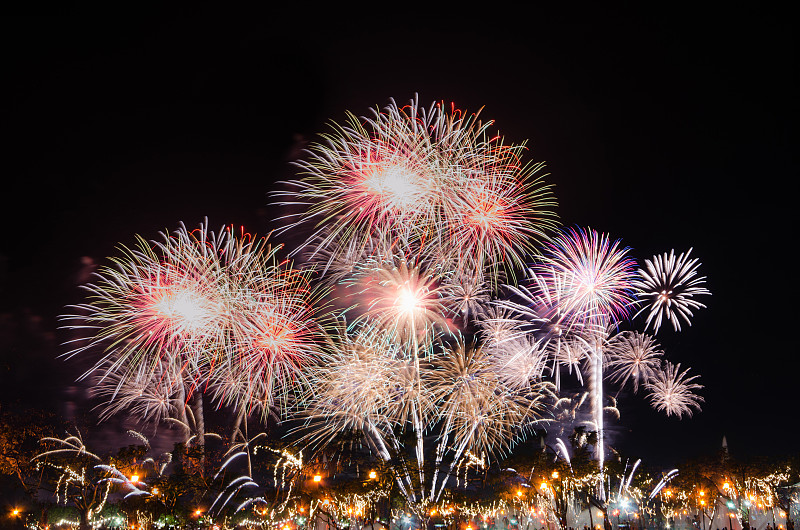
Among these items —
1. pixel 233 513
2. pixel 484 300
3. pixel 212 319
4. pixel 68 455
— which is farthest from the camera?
pixel 233 513

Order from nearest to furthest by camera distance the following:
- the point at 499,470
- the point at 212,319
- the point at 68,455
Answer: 1. the point at 212,319
2. the point at 68,455
3. the point at 499,470

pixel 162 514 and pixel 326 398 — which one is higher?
pixel 326 398

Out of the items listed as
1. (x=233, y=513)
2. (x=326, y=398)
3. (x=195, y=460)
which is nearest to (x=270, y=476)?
(x=233, y=513)

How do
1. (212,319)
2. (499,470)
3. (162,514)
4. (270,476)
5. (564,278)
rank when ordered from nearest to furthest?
(212,319) → (564,278) → (162,514) → (499,470) → (270,476)

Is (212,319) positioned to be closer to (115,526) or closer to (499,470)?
(499,470)

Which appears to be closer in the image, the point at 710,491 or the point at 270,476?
the point at 710,491

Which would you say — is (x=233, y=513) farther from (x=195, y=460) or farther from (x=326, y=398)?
(x=326, y=398)

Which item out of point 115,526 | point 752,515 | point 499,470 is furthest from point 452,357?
point 752,515

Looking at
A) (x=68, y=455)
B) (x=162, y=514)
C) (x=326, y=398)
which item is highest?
(x=326, y=398)

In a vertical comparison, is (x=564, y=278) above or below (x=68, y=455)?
above
